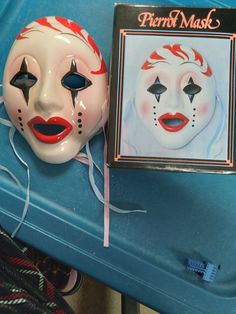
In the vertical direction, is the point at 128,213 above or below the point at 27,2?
below

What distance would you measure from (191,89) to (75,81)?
163mm

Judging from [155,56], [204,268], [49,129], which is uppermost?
[155,56]

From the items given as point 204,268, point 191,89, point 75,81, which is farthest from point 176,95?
point 204,268

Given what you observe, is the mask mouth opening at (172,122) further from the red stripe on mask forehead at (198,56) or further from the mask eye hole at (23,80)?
the mask eye hole at (23,80)

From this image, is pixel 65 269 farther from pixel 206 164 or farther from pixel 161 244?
pixel 206 164

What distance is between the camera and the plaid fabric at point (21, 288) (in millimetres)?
458

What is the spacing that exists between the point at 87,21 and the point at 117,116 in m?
0.20

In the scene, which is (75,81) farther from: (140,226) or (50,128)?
(140,226)

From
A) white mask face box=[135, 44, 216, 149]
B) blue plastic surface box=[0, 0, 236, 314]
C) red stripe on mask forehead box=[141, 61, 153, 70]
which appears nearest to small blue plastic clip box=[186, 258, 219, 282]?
blue plastic surface box=[0, 0, 236, 314]

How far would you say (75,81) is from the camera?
2.12 feet

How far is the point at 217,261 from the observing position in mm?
674

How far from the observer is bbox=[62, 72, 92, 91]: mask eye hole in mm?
622

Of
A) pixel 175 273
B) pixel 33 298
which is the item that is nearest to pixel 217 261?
pixel 175 273

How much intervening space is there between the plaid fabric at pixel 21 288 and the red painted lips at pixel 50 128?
14cm
